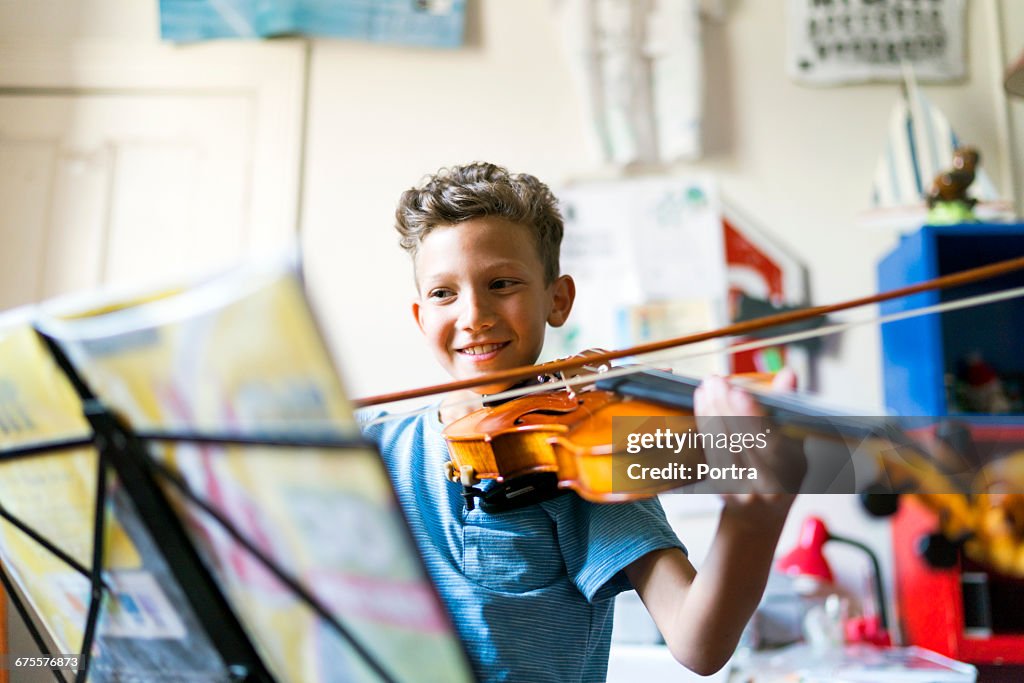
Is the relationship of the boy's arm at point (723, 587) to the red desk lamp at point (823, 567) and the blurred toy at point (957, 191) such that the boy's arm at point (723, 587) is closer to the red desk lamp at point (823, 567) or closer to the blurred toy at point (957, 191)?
the red desk lamp at point (823, 567)

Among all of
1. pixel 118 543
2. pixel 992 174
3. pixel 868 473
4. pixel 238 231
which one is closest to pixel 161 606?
pixel 118 543

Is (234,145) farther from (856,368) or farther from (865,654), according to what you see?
(865,654)

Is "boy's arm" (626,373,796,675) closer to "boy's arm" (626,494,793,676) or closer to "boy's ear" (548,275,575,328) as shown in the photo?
"boy's arm" (626,494,793,676)

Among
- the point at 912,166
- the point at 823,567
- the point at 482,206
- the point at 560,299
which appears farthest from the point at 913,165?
the point at 482,206

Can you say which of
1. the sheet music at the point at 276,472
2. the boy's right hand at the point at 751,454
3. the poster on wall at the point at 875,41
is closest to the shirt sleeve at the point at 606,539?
the boy's right hand at the point at 751,454

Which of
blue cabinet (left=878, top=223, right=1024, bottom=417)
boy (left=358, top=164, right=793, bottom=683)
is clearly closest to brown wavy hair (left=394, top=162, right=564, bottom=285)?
boy (left=358, top=164, right=793, bottom=683)

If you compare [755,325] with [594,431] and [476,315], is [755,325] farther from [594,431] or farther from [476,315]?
[476,315]

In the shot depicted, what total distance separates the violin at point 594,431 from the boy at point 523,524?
0.11 feet

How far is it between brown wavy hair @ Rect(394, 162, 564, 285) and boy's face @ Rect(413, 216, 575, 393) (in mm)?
11

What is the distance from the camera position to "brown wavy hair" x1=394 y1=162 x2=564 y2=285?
90cm

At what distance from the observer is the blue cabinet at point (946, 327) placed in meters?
1.48

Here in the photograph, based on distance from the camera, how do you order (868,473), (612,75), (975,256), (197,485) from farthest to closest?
1. (612,75)
2. (975,256)
3. (868,473)
4. (197,485)

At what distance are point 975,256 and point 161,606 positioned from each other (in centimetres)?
156

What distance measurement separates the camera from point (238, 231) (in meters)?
1.83
